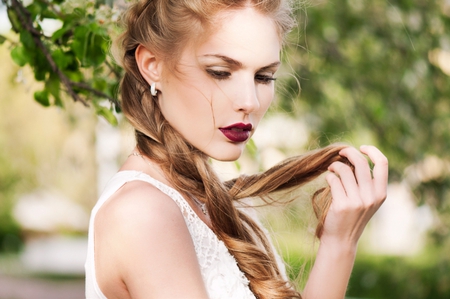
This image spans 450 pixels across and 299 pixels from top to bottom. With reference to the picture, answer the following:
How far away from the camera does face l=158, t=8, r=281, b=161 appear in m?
1.62

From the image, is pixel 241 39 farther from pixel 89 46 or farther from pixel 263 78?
pixel 89 46

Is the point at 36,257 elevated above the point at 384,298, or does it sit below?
below

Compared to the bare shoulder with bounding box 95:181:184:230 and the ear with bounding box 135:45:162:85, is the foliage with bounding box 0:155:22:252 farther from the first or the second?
the bare shoulder with bounding box 95:181:184:230

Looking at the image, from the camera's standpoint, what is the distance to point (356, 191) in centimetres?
161

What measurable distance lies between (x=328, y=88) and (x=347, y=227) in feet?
12.6

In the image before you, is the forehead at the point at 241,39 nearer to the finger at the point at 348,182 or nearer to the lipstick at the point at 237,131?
the lipstick at the point at 237,131

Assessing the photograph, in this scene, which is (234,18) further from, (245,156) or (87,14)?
(245,156)

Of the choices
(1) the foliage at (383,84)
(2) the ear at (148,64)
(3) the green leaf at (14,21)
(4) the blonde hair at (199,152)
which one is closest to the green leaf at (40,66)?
(3) the green leaf at (14,21)

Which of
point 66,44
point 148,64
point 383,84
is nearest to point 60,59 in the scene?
point 66,44

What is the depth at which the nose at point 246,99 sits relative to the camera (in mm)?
1619

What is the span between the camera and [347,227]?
1.65 m

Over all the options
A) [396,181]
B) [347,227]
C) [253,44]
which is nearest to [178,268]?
[347,227]

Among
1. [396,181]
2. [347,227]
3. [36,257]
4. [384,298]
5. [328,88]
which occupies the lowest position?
[36,257]

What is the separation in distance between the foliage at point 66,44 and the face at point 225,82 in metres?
0.54
